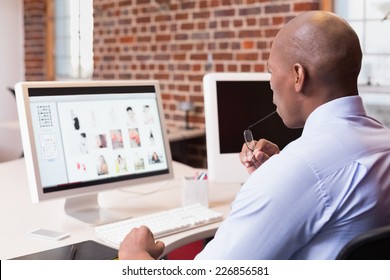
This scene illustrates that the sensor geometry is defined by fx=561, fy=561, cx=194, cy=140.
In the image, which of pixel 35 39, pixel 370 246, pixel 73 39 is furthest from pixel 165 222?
pixel 35 39

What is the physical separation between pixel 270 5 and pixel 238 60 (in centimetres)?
42

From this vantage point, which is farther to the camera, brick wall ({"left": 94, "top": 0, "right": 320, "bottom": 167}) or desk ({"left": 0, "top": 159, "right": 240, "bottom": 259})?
brick wall ({"left": 94, "top": 0, "right": 320, "bottom": 167})

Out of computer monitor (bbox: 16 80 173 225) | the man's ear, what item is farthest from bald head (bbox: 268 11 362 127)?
computer monitor (bbox: 16 80 173 225)

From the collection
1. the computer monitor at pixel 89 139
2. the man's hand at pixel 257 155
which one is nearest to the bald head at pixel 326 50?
the man's hand at pixel 257 155

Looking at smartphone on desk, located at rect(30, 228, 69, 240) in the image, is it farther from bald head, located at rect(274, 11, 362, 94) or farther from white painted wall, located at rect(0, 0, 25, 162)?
white painted wall, located at rect(0, 0, 25, 162)

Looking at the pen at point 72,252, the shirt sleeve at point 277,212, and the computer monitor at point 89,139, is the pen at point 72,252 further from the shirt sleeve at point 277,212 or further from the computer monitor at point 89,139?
the shirt sleeve at point 277,212

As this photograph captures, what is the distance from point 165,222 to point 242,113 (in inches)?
21.8

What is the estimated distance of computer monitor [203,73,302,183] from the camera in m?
2.02

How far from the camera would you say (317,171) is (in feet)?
3.34

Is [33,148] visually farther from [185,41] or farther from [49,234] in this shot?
[185,41]

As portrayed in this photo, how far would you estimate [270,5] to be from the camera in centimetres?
350

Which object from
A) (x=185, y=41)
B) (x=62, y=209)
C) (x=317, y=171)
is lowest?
(x=62, y=209)
